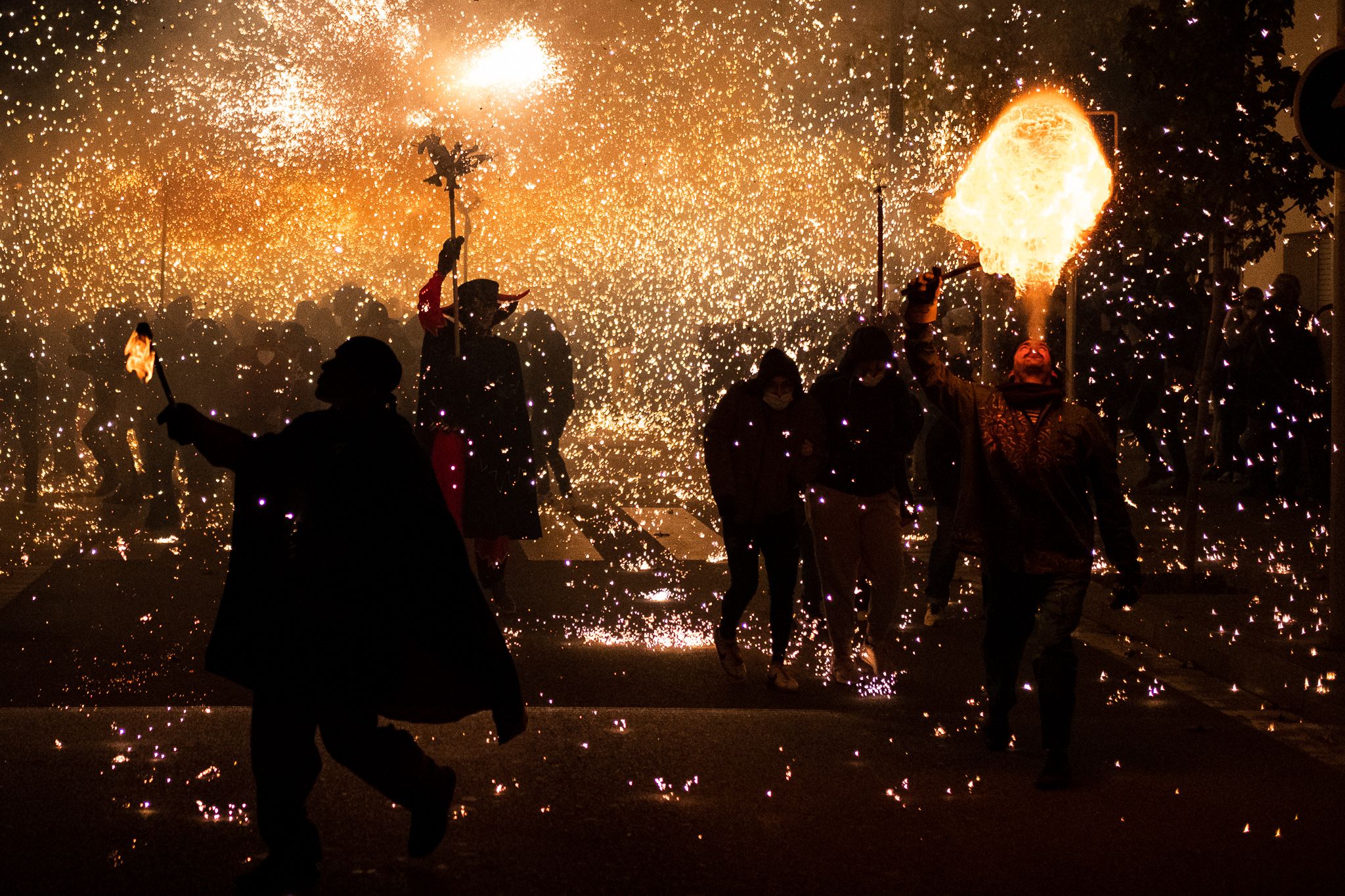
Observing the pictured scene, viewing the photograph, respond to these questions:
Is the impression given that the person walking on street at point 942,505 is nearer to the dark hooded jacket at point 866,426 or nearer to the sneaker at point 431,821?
the dark hooded jacket at point 866,426

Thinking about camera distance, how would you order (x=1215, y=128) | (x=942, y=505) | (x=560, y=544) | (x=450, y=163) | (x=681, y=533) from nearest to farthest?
(x=942, y=505) → (x=1215, y=128) → (x=450, y=163) → (x=560, y=544) → (x=681, y=533)

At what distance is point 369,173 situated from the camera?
2772 cm

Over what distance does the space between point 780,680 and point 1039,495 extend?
1968 mm

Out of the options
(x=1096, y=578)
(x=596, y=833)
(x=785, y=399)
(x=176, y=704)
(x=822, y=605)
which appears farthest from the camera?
(x=1096, y=578)

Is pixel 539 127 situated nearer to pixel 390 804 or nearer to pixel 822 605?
pixel 822 605

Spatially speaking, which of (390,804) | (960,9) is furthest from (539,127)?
(390,804)

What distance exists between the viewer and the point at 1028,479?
633cm

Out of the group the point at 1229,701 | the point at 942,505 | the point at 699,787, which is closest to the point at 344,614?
the point at 699,787

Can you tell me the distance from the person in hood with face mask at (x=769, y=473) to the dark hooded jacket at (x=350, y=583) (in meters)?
2.94

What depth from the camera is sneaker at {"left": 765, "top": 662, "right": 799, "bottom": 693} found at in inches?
308

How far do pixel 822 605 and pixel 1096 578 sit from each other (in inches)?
71.6

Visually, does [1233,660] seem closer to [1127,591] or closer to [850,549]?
[850,549]

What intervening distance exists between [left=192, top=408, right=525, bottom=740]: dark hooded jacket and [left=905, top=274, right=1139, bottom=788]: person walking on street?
2167mm

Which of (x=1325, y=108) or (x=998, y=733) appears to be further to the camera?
(x=1325, y=108)
